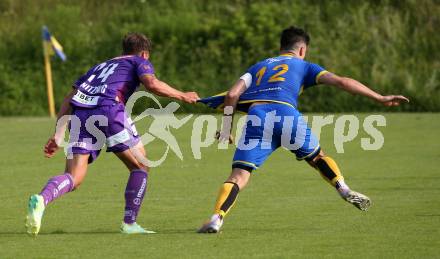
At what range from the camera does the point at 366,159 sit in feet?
56.0

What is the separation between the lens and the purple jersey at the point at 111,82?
9258 millimetres

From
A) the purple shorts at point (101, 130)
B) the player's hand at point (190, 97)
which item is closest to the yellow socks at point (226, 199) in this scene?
the player's hand at point (190, 97)

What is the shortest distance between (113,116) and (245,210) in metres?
2.29

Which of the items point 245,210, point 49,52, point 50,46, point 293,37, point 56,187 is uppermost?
point 293,37

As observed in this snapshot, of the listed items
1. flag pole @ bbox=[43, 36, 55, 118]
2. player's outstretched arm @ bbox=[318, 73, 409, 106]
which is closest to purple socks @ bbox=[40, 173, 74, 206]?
player's outstretched arm @ bbox=[318, 73, 409, 106]

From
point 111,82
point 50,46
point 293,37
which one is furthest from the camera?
point 50,46

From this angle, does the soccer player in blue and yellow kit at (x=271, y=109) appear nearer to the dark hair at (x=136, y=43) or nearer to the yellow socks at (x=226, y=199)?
the yellow socks at (x=226, y=199)

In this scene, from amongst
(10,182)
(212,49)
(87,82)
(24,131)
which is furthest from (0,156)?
(212,49)

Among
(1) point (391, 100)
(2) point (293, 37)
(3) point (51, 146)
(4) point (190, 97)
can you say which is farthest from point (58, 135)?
(1) point (391, 100)

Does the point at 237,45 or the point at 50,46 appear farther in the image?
the point at 237,45

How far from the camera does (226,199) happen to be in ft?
29.8

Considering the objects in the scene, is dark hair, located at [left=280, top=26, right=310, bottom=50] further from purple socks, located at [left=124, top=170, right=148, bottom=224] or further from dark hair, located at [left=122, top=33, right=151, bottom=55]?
purple socks, located at [left=124, top=170, right=148, bottom=224]

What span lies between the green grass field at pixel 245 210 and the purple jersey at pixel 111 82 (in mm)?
1141

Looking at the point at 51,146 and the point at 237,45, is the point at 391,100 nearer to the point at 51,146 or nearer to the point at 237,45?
the point at 51,146
